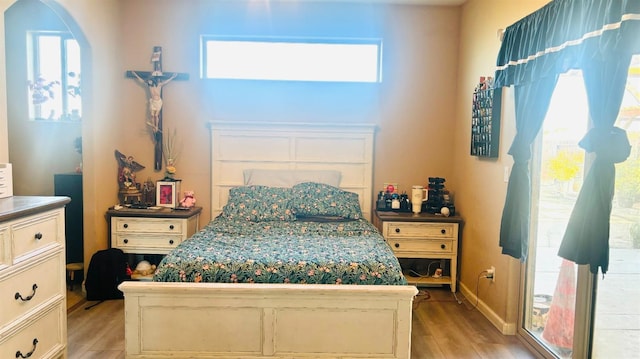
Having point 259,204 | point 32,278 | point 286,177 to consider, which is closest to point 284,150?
point 286,177

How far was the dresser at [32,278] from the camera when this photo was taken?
1834mm

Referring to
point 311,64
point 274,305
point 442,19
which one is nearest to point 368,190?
point 311,64

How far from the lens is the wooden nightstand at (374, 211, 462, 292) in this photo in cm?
382

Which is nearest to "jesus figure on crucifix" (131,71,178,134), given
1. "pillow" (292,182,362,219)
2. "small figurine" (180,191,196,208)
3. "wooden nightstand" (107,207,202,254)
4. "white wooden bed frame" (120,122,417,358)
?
"small figurine" (180,191,196,208)

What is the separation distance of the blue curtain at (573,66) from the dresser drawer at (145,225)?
2713 millimetres

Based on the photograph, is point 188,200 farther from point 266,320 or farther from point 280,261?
point 266,320

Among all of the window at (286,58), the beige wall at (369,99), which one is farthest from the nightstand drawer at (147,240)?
the window at (286,58)

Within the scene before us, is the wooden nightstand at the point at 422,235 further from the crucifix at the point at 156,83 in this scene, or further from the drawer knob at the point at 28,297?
the drawer knob at the point at 28,297

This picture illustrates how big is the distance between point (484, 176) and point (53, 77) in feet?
13.7

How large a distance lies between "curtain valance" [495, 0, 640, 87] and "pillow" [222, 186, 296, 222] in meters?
1.97

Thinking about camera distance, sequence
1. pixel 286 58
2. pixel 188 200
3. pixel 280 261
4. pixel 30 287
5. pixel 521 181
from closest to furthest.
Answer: pixel 30 287, pixel 280 261, pixel 521 181, pixel 188 200, pixel 286 58

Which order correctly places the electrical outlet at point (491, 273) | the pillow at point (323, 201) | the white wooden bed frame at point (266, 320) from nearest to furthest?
the white wooden bed frame at point (266, 320) → the electrical outlet at point (491, 273) → the pillow at point (323, 201)

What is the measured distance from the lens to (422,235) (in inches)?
151

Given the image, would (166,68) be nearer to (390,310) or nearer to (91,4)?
(91,4)
